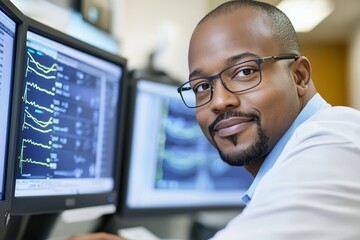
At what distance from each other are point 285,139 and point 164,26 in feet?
5.82

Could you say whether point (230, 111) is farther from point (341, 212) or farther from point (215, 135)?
point (341, 212)

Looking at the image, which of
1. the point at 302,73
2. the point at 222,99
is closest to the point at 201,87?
the point at 222,99

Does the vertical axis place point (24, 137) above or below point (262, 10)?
below

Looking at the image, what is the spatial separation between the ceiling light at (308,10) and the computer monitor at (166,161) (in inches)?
141

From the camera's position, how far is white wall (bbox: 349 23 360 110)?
5602 millimetres

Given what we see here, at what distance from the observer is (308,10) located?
5.25 metres

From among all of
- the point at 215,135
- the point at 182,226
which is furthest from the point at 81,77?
the point at 182,226

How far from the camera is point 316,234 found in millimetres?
546

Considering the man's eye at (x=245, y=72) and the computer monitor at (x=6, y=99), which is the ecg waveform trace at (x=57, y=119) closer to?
the computer monitor at (x=6, y=99)

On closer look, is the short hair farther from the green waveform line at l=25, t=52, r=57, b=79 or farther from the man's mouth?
the green waveform line at l=25, t=52, r=57, b=79

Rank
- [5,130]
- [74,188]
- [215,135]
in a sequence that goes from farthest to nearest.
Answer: [74,188], [215,135], [5,130]

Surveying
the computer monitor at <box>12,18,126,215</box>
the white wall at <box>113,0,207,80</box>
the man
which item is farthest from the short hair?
the white wall at <box>113,0,207,80</box>

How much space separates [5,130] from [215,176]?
0.91m

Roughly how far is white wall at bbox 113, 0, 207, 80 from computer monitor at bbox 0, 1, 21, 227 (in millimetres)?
1717
